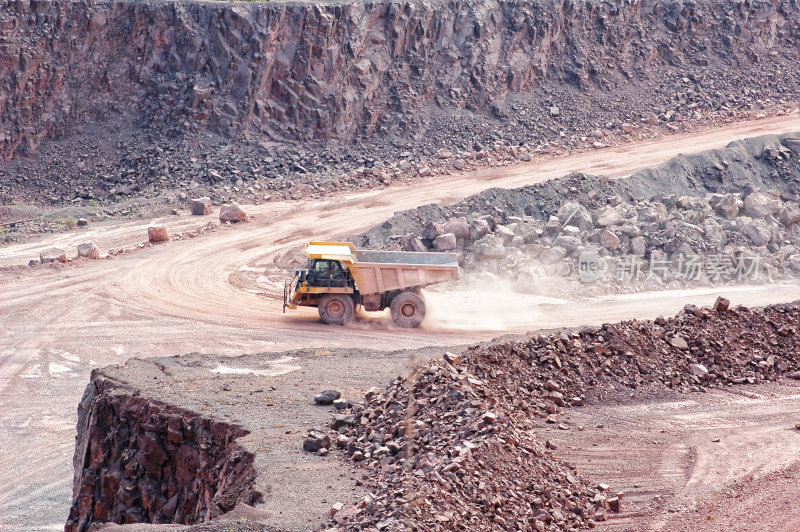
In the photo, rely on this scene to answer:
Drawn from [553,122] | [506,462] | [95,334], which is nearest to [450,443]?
[506,462]

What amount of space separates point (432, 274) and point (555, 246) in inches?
244

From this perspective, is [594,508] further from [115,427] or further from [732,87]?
[732,87]

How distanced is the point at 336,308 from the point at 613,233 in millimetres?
9104

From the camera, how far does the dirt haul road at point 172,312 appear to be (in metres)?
17.3

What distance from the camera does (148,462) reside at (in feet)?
41.2

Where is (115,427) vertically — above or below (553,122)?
below

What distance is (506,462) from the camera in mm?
9766

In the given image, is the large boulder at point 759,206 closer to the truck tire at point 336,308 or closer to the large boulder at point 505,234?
the large boulder at point 505,234

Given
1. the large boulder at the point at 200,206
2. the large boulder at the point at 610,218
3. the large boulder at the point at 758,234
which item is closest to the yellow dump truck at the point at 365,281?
the large boulder at the point at 610,218

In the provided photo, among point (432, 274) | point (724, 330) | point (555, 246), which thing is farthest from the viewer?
point (555, 246)

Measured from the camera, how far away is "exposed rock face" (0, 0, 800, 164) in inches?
1369

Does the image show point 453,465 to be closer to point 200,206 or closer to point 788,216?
point 788,216

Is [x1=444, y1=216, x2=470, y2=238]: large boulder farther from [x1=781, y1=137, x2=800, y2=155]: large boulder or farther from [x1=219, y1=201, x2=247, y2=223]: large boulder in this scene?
[x1=781, y1=137, x2=800, y2=155]: large boulder

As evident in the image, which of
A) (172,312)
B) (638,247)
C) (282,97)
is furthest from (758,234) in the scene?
(282,97)
